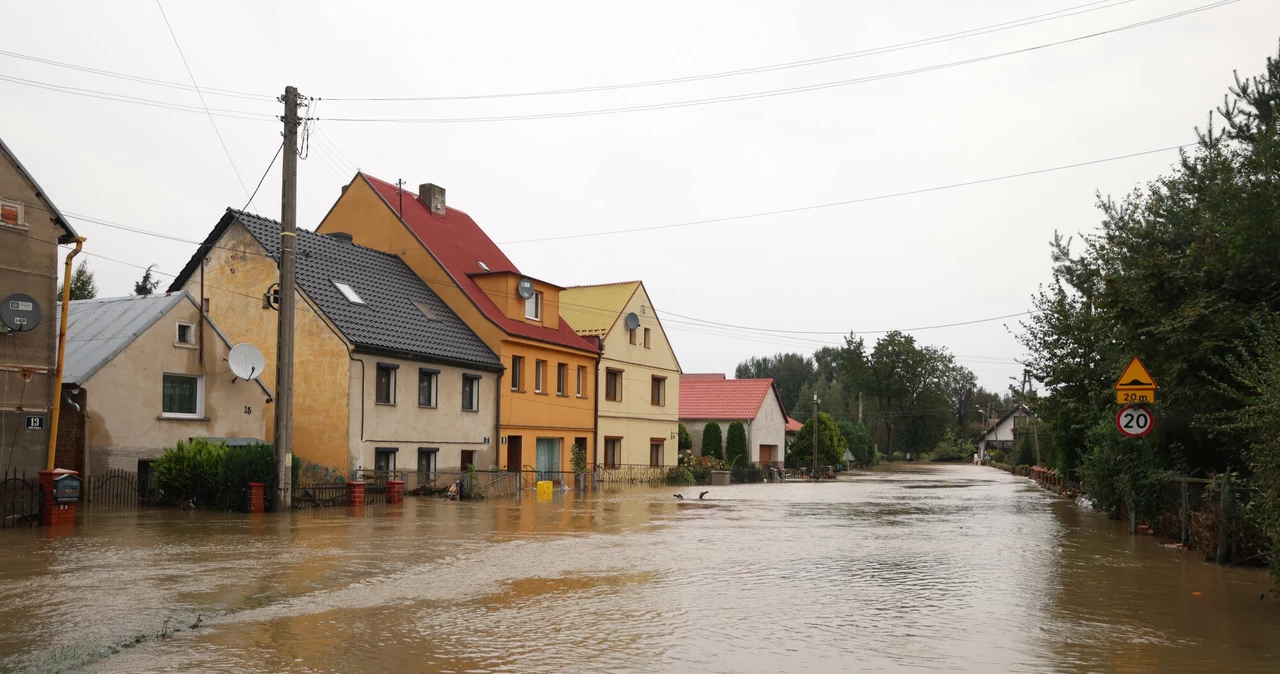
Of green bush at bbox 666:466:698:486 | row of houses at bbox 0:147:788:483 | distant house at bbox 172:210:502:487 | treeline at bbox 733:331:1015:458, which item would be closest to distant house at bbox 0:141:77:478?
row of houses at bbox 0:147:788:483

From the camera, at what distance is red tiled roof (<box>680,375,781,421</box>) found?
60969mm

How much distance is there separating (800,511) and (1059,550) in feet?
34.0

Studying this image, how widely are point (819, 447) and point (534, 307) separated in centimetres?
3491

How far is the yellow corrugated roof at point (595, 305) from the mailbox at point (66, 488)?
27.4 m

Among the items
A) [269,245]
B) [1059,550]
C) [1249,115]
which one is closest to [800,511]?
[1059,550]

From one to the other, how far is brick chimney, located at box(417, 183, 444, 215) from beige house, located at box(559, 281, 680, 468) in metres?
8.30

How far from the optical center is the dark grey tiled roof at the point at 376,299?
101 feet

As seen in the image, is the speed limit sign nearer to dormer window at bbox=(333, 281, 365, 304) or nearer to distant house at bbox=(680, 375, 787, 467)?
dormer window at bbox=(333, 281, 365, 304)

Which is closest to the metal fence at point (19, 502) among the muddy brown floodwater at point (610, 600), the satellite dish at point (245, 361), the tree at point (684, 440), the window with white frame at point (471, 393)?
the muddy brown floodwater at point (610, 600)

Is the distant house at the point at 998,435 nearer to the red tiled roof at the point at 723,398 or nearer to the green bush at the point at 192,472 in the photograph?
the red tiled roof at the point at 723,398

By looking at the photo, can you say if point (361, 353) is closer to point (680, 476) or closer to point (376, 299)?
point (376, 299)

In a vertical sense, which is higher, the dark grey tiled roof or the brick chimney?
the brick chimney

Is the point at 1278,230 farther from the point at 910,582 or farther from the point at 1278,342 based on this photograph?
the point at 910,582

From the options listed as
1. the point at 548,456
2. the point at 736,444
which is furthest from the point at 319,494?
the point at 736,444
